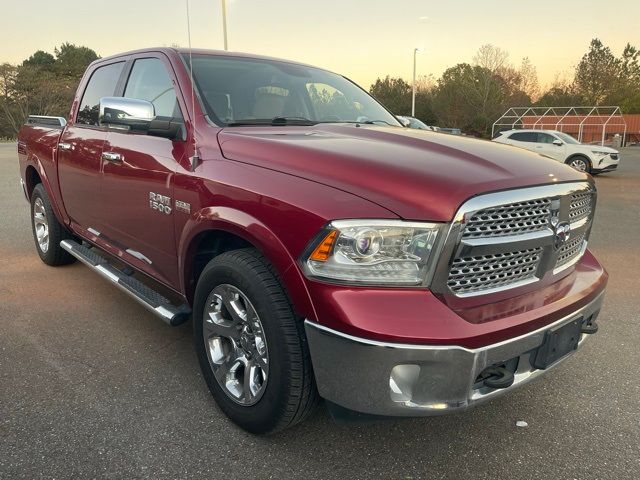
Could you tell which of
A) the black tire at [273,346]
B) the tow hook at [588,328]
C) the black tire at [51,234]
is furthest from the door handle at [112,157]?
the tow hook at [588,328]

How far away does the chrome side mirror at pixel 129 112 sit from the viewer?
2832 mm

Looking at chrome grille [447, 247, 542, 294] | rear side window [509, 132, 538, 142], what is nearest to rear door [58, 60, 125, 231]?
chrome grille [447, 247, 542, 294]

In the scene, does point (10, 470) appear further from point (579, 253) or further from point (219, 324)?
point (579, 253)

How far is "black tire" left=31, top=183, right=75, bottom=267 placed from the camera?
4.89 meters

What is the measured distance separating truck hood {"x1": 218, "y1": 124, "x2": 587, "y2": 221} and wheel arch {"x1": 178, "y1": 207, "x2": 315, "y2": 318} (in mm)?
287

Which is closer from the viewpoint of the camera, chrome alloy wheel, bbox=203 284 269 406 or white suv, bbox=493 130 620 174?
chrome alloy wheel, bbox=203 284 269 406

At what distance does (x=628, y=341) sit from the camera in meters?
3.60

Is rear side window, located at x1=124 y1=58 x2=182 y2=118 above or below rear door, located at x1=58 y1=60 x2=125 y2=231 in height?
above

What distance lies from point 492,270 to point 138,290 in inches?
88.5

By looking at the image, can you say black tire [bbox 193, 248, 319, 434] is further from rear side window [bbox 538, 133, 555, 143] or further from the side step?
rear side window [bbox 538, 133, 555, 143]

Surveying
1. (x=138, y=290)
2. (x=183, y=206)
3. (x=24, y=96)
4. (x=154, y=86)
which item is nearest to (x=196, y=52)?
(x=154, y=86)

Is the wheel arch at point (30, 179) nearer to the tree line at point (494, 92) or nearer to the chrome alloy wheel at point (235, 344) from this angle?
the chrome alloy wheel at point (235, 344)

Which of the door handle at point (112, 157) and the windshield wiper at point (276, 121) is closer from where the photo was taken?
the windshield wiper at point (276, 121)

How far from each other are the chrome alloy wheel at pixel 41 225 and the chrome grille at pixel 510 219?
4.46 m
